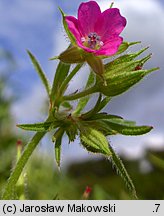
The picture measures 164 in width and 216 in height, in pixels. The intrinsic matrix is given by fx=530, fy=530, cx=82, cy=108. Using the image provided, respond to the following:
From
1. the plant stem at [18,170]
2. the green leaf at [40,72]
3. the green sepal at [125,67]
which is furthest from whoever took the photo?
the green leaf at [40,72]

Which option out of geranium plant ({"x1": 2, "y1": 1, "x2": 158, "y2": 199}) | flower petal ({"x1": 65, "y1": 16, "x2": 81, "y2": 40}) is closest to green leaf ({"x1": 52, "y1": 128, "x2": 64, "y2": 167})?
geranium plant ({"x1": 2, "y1": 1, "x2": 158, "y2": 199})

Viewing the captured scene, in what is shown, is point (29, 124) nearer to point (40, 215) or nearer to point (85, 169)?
point (40, 215)

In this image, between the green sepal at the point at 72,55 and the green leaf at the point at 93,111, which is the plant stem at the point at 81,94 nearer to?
the green leaf at the point at 93,111

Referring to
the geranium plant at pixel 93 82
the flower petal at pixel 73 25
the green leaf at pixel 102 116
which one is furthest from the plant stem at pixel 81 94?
the flower petal at pixel 73 25

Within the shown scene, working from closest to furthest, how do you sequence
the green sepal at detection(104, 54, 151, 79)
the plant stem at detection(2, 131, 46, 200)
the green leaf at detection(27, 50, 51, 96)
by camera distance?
the plant stem at detection(2, 131, 46, 200), the green sepal at detection(104, 54, 151, 79), the green leaf at detection(27, 50, 51, 96)

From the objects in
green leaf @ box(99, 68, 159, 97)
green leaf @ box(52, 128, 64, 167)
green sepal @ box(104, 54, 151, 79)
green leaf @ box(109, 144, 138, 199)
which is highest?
green sepal @ box(104, 54, 151, 79)

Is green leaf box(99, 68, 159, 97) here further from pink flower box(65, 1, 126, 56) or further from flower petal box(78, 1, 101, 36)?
flower petal box(78, 1, 101, 36)
